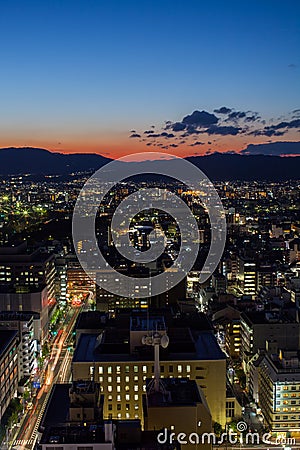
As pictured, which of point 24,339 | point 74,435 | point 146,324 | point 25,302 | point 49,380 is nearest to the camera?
point 74,435

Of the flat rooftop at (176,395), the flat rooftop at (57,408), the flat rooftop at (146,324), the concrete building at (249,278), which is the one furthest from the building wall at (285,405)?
the concrete building at (249,278)

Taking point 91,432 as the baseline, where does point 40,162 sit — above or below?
above

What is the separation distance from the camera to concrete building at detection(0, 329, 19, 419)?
785 centimetres

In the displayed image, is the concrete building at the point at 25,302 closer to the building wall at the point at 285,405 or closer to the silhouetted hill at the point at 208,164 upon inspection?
the building wall at the point at 285,405

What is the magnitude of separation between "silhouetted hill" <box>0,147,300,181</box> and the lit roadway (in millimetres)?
38742

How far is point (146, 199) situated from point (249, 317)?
22992 millimetres

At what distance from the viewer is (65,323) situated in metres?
13.0

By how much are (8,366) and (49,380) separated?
110 cm

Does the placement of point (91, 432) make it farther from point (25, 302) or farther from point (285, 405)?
point (25, 302)

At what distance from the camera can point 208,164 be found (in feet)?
167

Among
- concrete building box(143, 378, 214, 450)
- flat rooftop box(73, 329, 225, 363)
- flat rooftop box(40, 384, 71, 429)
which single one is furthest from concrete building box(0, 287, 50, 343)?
concrete building box(143, 378, 214, 450)

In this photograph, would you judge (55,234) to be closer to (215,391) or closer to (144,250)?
(144,250)

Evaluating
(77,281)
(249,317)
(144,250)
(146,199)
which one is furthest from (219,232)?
(249,317)

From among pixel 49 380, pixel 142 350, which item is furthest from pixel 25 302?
pixel 142 350
